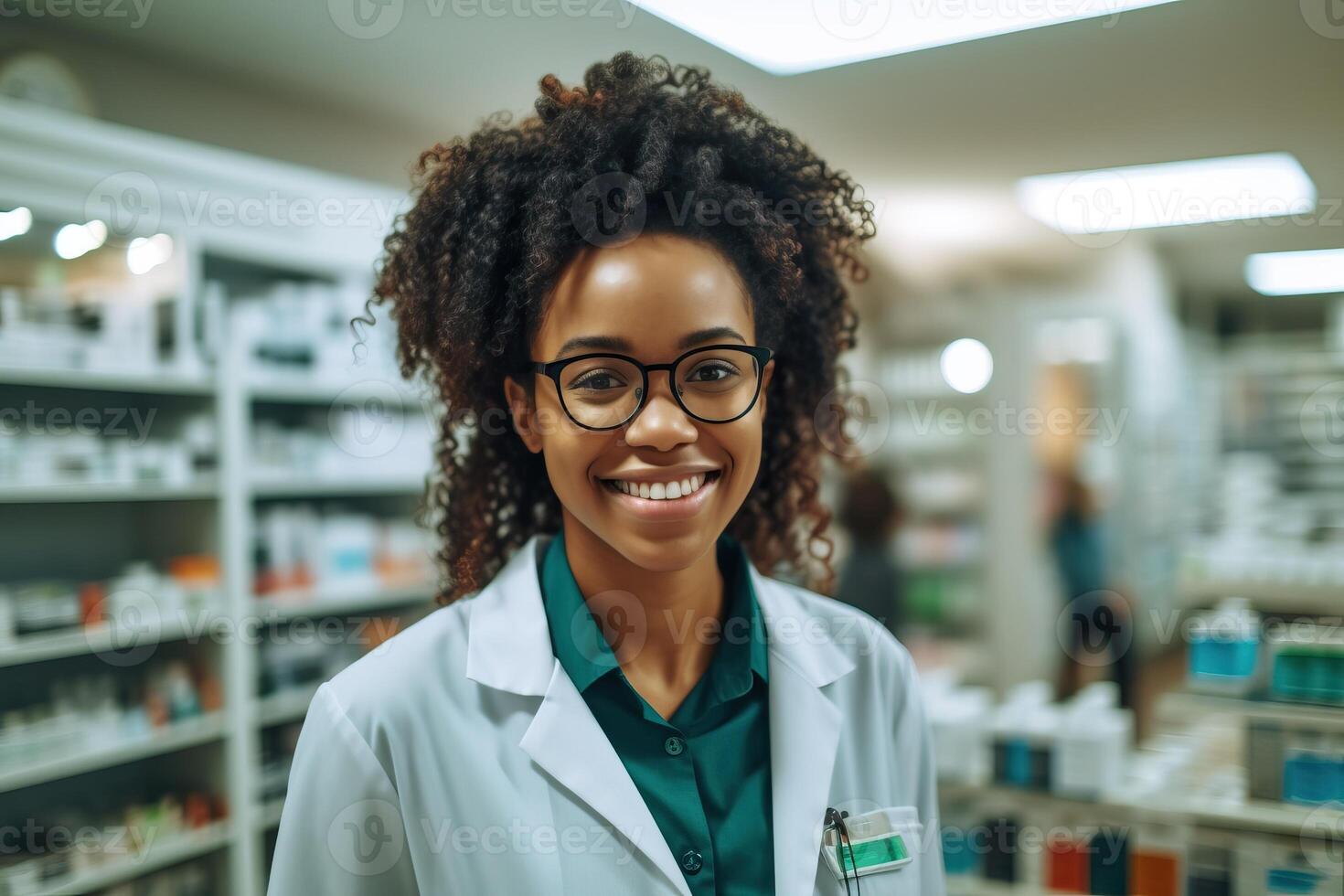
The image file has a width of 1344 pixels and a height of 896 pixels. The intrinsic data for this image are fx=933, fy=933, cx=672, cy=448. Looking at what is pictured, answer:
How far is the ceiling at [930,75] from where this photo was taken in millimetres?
2209

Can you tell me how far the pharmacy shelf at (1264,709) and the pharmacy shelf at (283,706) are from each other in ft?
8.22

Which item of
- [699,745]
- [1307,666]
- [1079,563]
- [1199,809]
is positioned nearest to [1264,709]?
[1307,666]

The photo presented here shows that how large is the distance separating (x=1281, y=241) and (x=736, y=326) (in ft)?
7.92

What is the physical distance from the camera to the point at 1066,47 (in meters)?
2.33

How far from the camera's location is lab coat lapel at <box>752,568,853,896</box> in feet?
3.50

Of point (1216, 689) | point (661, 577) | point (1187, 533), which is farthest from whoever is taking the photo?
point (1187, 533)

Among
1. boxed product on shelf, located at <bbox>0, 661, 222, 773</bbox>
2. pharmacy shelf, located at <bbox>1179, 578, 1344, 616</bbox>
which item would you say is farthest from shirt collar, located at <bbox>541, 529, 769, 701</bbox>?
pharmacy shelf, located at <bbox>1179, 578, 1344, 616</bbox>

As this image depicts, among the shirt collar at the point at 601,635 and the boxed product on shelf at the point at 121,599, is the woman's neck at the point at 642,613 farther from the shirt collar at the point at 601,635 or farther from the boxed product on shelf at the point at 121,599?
the boxed product on shelf at the point at 121,599

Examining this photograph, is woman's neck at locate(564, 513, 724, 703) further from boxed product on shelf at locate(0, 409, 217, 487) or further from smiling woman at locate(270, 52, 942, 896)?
boxed product on shelf at locate(0, 409, 217, 487)

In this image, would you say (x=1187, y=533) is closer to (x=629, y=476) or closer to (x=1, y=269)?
(x=629, y=476)

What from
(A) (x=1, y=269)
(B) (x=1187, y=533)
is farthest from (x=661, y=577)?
(B) (x=1187, y=533)

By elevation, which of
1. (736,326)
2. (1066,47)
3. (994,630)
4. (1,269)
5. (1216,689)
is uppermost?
(1066,47)

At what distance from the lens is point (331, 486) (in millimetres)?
3248

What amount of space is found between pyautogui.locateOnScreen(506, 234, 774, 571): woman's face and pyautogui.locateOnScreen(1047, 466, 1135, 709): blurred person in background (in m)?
4.34
